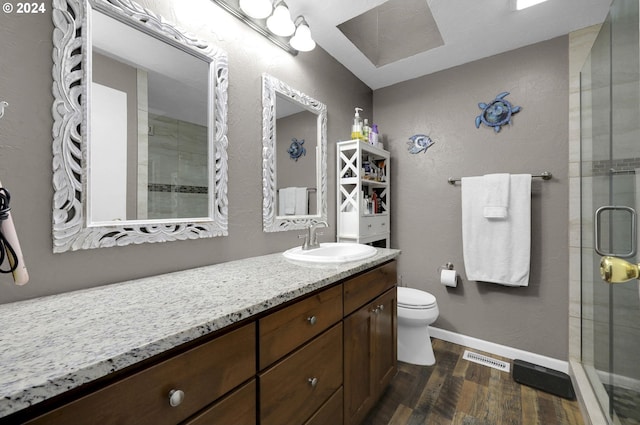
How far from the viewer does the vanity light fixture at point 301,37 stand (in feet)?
5.18

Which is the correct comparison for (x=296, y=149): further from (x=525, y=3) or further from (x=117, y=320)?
(x=525, y=3)

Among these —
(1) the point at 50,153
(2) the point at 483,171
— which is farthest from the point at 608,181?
(1) the point at 50,153

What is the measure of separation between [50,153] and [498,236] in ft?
8.12

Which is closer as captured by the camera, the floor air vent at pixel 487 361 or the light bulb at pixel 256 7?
the light bulb at pixel 256 7

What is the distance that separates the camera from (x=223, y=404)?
0.67 metres

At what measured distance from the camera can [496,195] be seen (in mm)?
1977

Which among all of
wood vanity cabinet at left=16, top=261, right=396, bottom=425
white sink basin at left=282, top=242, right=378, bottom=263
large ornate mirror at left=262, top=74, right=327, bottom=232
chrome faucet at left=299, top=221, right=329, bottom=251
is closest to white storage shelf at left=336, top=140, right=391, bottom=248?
large ornate mirror at left=262, top=74, right=327, bottom=232

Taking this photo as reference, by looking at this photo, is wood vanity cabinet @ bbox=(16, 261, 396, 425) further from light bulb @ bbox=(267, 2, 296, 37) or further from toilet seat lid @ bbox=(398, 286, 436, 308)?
light bulb @ bbox=(267, 2, 296, 37)

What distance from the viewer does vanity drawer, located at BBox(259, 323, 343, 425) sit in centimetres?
80

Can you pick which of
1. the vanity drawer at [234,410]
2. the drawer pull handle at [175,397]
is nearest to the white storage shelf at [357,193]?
the vanity drawer at [234,410]

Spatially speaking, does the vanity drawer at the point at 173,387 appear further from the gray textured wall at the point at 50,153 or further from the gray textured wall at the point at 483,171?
the gray textured wall at the point at 483,171

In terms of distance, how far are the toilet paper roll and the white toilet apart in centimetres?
26

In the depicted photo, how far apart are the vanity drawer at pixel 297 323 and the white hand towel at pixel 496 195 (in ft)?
4.90

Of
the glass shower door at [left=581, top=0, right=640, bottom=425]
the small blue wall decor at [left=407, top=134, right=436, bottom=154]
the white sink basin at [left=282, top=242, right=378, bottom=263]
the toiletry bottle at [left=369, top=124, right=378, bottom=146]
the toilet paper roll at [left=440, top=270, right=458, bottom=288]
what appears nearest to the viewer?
the glass shower door at [left=581, top=0, right=640, bottom=425]
